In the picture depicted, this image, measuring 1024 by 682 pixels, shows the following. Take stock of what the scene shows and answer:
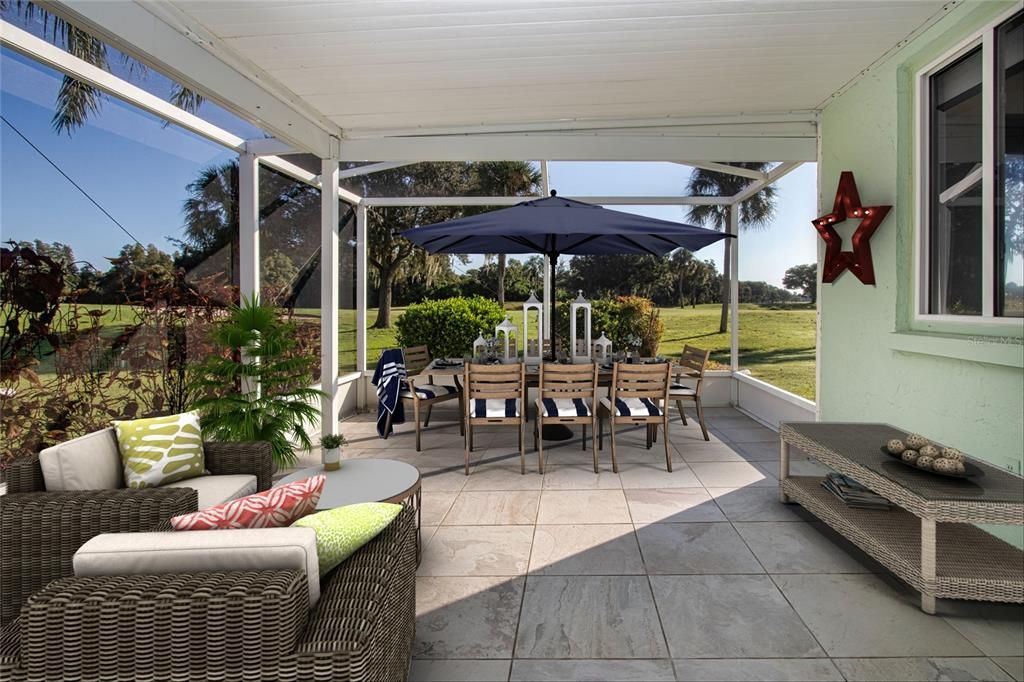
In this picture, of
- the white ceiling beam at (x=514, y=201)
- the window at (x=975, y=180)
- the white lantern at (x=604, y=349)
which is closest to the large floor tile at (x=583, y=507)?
the white lantern at (x=604, y=349)

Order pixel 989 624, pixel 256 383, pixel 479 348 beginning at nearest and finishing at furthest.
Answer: pixel 989 624 → pixel 256 383 → pixel 479 348

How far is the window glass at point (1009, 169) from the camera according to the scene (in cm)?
277

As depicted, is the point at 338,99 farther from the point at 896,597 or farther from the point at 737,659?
the point at 896,597

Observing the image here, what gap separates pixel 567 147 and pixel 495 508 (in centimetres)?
312

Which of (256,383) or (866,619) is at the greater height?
(256,383)

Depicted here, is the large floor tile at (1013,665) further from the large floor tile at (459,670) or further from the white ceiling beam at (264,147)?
the white ceiling beam at (264,147)

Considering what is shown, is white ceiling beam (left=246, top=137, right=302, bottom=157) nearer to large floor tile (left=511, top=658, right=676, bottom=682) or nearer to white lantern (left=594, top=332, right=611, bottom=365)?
white lantern (left=594, top=332, right=611, bottom=365)

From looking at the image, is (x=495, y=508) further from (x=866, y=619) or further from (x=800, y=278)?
(x=800, y=278)

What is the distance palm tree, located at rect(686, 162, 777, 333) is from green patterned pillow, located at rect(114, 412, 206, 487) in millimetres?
5619

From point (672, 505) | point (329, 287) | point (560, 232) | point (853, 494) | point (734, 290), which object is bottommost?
point (672, 505)

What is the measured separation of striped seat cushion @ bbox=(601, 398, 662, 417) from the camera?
456 cm

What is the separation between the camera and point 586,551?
122 inches

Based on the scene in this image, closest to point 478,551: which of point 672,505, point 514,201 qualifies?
point 672,505

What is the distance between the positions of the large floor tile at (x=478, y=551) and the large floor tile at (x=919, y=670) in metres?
1.41
